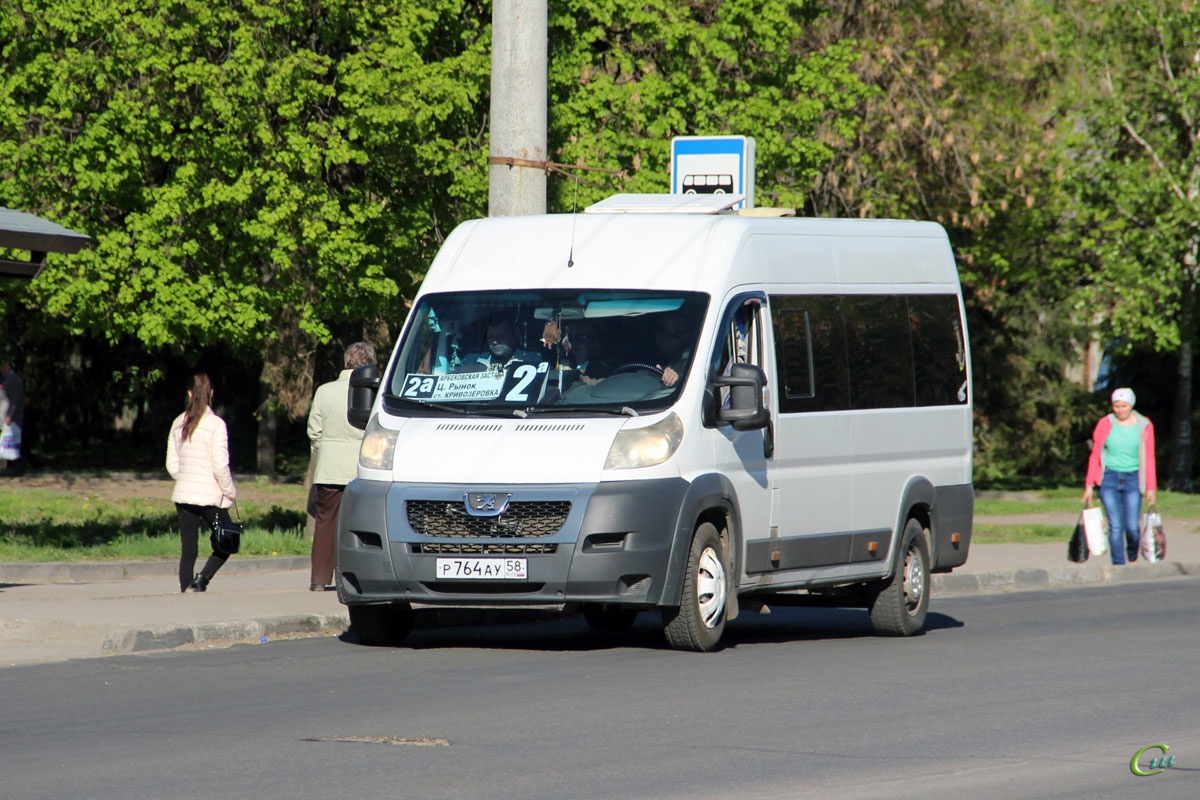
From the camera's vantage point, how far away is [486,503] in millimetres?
11039

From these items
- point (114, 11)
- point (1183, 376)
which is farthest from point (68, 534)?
point (1183, 376)

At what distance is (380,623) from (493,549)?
Result: 53.4 inches

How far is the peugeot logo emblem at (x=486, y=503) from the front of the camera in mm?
11023

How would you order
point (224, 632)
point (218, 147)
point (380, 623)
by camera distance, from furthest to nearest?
point (218, 147), point (224, 632), point (380, 623)

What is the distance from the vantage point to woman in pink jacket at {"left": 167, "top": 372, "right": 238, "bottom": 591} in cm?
1453

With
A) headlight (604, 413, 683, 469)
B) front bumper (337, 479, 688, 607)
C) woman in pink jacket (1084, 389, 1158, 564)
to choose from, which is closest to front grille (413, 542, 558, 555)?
front bumper (337, 479, 688, 607)

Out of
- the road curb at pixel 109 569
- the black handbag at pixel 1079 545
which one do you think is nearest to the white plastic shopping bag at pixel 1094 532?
the black handbag at pixel 1079 545

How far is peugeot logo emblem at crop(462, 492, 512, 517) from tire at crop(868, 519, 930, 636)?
141 inches

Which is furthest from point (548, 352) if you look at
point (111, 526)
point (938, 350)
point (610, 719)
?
point (111, 526)

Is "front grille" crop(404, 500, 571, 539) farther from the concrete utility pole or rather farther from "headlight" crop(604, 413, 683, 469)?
the concrete utility pole

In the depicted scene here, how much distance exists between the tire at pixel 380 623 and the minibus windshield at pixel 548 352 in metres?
1.25

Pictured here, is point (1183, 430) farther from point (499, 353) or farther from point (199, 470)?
point (499, 353)

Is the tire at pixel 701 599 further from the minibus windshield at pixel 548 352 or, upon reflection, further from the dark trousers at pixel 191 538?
the dark trousers at pixel 191 538

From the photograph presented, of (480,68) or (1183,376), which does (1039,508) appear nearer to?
(1183,376)
